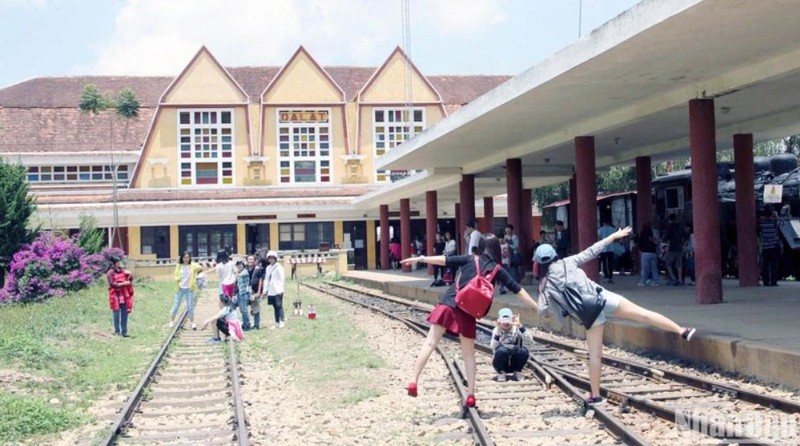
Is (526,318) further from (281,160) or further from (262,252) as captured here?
(281,160)

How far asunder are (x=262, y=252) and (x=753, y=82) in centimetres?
1010

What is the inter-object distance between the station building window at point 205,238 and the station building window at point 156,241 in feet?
2.52

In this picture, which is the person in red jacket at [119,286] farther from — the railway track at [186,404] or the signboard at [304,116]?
the signboard at [304,116]

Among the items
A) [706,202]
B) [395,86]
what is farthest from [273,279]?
[395,86]

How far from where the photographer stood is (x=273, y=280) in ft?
57.5

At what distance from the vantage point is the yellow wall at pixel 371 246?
160ft

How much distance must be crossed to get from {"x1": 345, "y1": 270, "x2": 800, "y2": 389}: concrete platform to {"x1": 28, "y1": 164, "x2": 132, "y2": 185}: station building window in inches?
1470

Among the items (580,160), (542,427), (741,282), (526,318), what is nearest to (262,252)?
(526,318)

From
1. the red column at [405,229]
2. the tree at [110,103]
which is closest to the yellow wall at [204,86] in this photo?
the tree at [110,103]

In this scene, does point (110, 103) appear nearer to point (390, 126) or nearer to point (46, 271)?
point (390, 126)

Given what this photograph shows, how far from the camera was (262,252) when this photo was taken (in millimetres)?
19188

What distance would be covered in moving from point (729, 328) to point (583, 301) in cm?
464

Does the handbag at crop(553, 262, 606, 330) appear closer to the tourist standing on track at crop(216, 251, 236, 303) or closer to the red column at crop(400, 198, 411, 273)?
the tourist standing on track at crop(216, 251, 236, 303)

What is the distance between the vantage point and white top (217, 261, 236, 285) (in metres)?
17.1
